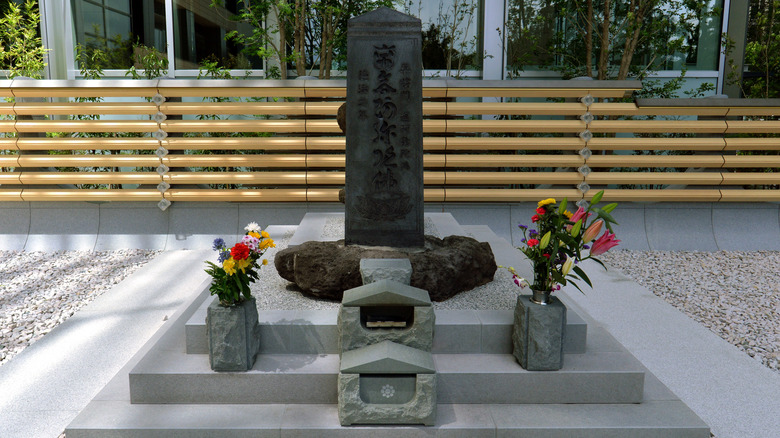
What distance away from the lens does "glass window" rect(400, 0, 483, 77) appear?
7.67 m

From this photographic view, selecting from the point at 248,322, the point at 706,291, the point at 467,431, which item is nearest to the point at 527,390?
the point at 467,431

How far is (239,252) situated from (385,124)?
1510 mm

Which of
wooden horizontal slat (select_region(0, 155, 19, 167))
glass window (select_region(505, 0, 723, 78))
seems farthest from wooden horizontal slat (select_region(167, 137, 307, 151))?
glass window (select_region(505, 0, 723, 78))

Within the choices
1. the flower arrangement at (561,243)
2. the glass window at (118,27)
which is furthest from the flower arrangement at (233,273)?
the glass window at (118,27)

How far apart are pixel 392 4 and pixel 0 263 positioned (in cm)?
558

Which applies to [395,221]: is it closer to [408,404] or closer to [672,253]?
[408,404]

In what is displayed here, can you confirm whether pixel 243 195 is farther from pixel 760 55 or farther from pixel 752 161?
pixel 760 55

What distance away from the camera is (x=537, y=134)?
265 inches

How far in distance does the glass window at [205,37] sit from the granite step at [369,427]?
6125mm

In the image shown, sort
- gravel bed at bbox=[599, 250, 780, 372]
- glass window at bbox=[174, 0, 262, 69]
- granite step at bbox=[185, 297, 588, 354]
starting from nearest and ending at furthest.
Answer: granite step at bbox=[185, 297, 588, 354] < gravel bed at bbox=[599, 250, 780, 372] < glass window at bbox=[174, 0, 262, 69]

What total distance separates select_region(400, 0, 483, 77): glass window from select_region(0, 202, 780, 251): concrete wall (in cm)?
240

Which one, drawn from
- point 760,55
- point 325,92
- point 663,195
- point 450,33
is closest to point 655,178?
point 663,195

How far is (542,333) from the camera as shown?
2795 mm

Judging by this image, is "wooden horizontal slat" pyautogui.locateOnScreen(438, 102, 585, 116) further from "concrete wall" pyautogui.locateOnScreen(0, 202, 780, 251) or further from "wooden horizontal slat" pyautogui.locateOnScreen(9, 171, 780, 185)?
"concrete wall" pyautogui.locateOnScreen(0, 202, 780, 251)
